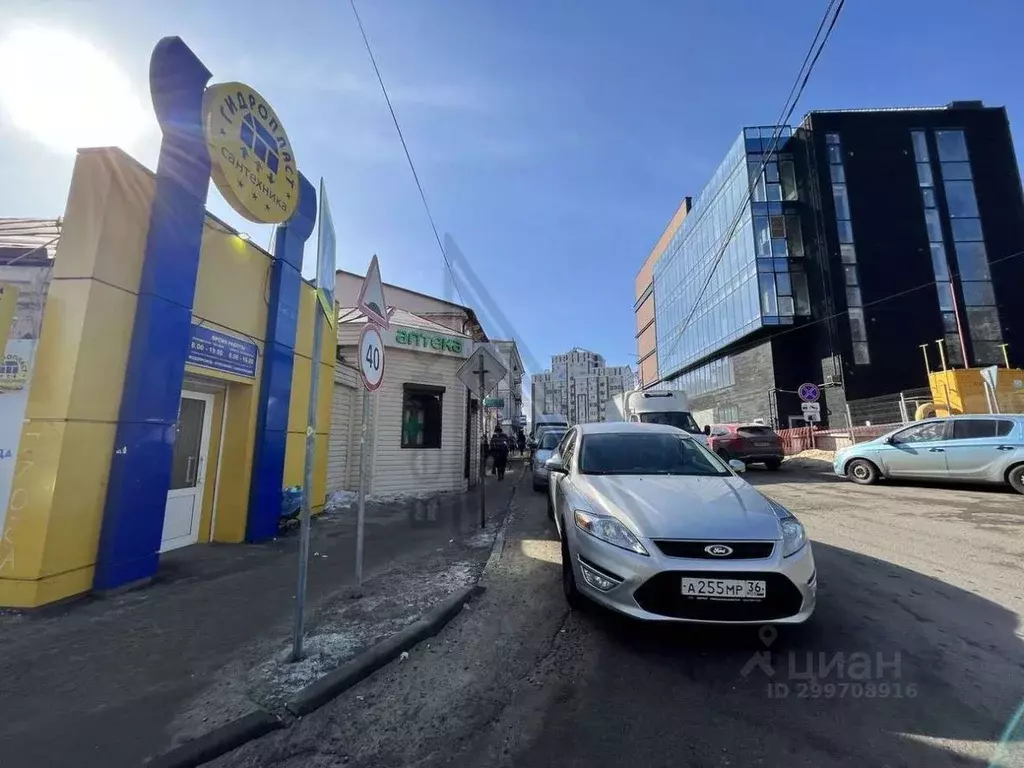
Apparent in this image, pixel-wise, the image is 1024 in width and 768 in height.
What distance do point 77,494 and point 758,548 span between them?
558 centimetres

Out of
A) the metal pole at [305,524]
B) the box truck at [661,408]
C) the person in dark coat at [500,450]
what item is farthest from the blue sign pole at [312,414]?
the box truck at [661,408]

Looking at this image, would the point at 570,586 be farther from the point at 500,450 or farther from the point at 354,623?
the point at 500,450

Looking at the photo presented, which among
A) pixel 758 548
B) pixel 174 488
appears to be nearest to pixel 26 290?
pixel 174 488

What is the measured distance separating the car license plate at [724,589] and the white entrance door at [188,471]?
5966 millimetres

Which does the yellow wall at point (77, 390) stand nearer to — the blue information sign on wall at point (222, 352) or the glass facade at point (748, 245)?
the blue information sign on wall at point (222, 352)

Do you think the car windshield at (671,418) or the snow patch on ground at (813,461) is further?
the snow patch on ground at (813,461)

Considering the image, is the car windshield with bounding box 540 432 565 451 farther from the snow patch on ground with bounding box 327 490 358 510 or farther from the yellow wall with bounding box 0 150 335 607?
the yellow wall with bounding box 0 150 335 607

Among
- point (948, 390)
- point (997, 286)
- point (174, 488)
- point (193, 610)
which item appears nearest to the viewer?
point (193, 610)

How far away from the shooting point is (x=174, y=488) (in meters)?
5.91

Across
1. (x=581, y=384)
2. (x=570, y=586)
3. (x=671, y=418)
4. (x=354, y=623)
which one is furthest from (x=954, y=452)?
(x=581, y=384)

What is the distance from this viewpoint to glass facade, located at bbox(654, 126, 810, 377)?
1260 inches

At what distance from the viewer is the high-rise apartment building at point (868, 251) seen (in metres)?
30.6

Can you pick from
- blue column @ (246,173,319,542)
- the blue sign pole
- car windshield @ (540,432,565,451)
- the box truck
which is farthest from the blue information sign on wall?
the box truck

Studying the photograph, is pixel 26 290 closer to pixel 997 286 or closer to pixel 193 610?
pixel 193 610
